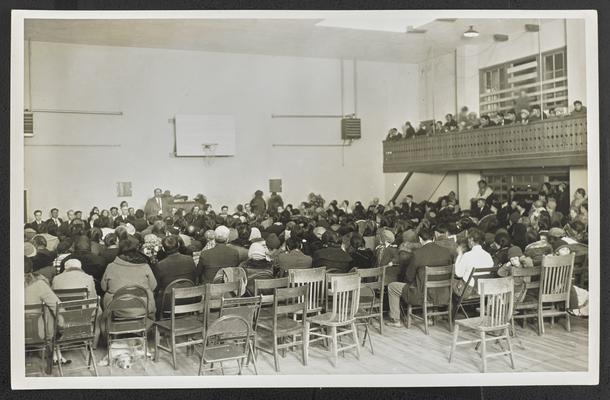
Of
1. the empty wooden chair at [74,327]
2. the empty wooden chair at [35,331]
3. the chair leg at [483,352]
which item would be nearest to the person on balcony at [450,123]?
the chair leg at [483,352]

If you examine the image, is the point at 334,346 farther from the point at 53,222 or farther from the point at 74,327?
the point at 53,222

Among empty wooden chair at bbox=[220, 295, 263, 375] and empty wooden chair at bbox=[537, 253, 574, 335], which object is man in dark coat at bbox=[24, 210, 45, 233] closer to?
empty wooden chair at bbox=[220, 295, 263, 375]

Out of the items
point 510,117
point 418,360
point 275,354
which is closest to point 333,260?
point 275,354

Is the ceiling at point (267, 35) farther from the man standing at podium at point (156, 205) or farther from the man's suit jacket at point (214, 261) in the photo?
the man's suit jacket at point (214, 261)

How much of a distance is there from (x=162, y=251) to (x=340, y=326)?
6.43 feet

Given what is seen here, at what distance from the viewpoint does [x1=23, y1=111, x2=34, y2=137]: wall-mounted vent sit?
4607mm

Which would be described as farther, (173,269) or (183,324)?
(173,269)

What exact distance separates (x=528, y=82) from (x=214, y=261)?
3.98 m

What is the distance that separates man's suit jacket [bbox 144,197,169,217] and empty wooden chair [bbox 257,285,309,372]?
57.6 inches

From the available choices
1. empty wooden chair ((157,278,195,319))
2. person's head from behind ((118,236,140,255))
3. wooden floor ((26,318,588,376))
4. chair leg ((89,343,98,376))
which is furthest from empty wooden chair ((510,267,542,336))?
chair leg ((89,343,98,376))

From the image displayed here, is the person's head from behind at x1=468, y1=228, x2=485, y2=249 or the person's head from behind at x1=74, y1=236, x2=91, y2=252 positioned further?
the person's head from behind at x1=468, y1=228, x2=485, y2=249

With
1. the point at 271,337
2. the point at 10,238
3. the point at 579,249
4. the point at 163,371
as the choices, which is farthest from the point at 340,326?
the point at 10,238

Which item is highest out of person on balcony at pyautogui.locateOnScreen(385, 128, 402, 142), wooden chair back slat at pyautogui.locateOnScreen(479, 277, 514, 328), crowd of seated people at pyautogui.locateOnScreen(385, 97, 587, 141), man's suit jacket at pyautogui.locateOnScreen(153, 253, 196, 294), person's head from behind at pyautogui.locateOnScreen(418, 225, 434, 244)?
crowd of seated people at pyautogui.locateOnScreen(385, 97, 587, 141)

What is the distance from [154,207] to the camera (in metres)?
5.18
